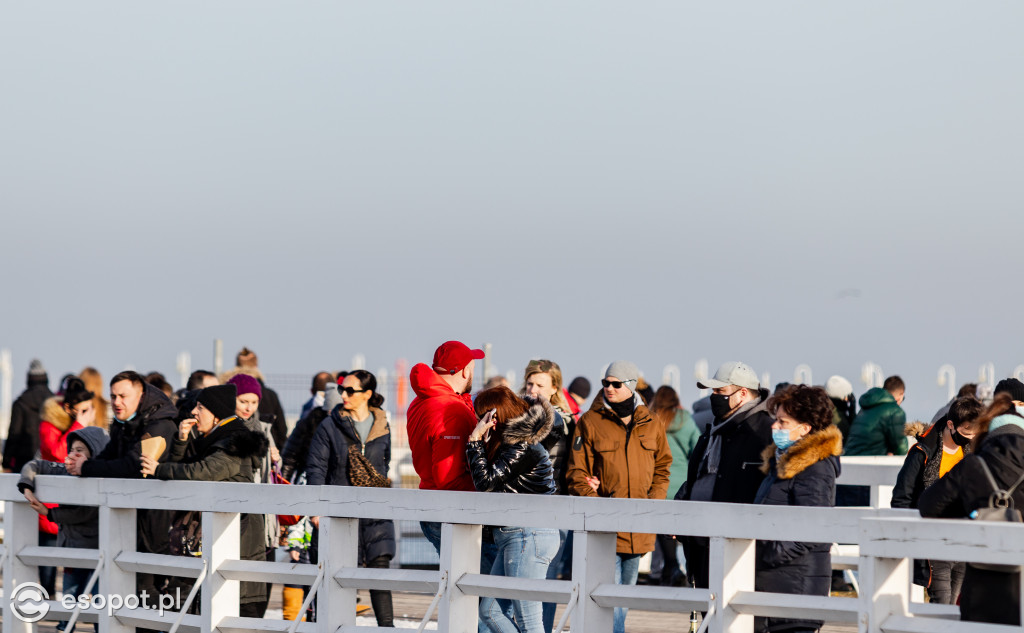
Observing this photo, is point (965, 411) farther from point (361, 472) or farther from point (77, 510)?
point (77, 510)

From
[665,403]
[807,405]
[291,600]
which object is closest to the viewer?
[807,405]

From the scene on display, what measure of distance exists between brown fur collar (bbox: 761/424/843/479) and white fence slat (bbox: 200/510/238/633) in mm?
2735

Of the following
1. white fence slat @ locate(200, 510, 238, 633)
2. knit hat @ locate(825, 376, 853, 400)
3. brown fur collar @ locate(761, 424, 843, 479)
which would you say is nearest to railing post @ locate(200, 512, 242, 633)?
white fence slat @ locate(200, 510, 238, 633)

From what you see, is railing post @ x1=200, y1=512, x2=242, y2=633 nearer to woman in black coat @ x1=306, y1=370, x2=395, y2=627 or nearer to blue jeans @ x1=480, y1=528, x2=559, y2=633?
blue jeans @ x1=480, y1=528, x2=559, y2=633

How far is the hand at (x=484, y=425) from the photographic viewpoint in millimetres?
6797

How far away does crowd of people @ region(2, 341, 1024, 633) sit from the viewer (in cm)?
637

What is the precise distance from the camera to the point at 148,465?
7.95 metres

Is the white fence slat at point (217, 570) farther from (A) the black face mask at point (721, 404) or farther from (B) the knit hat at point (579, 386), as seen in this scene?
(B) the knit hat at point (579, 386)

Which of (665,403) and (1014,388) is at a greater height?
(1014,388)

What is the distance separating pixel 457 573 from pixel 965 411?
2.70m

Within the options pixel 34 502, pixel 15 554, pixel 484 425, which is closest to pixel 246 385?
pixel 34 502

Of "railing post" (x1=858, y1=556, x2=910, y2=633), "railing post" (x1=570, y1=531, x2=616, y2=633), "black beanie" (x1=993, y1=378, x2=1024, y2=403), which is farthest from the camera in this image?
"black beanie" (x1=993, y1=378, x2=1024, y2=403)

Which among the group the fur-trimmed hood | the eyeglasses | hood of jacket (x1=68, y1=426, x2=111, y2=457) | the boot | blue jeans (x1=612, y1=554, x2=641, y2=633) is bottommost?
the boot

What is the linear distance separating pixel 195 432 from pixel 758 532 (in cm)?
389
